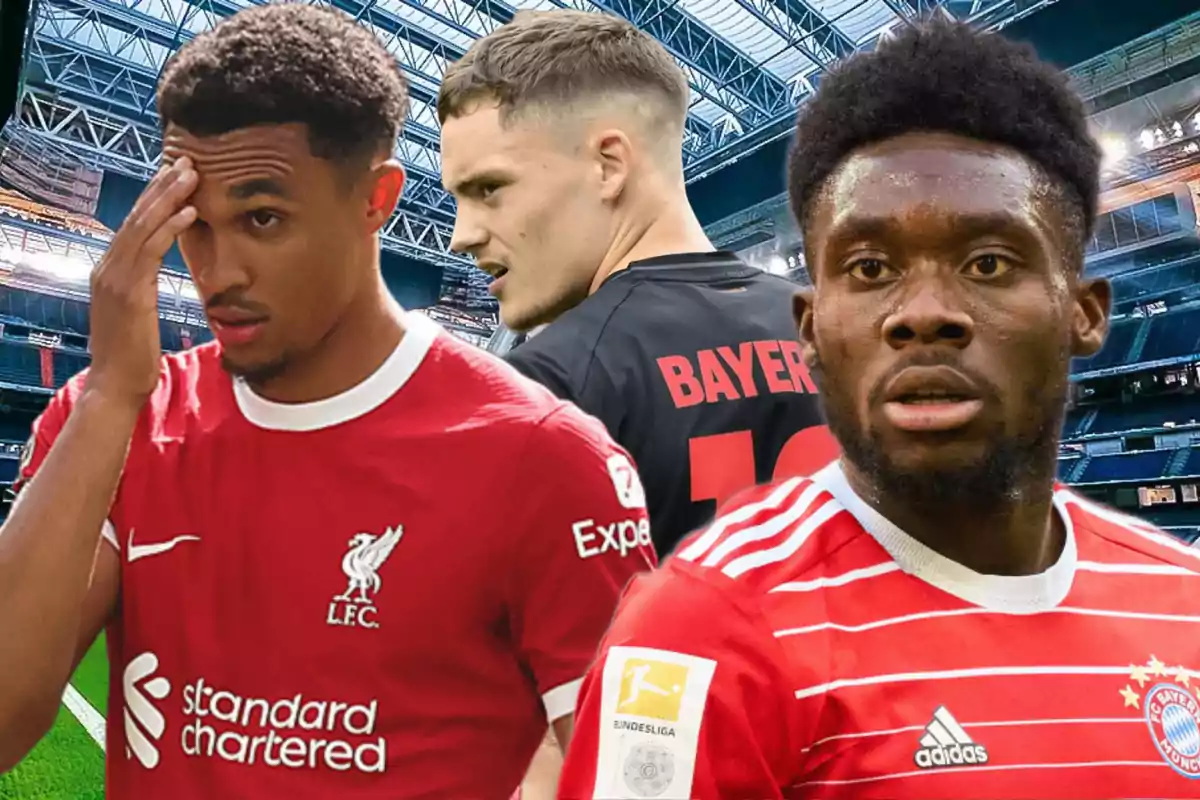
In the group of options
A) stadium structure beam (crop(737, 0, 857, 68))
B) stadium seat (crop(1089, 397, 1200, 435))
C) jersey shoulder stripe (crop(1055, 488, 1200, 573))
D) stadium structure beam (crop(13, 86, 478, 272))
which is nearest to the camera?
jersey shoulder stripe (crop(1055, 488, 1200, 573))

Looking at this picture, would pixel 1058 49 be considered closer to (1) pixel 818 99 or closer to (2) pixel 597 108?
(2) pixel 597 108

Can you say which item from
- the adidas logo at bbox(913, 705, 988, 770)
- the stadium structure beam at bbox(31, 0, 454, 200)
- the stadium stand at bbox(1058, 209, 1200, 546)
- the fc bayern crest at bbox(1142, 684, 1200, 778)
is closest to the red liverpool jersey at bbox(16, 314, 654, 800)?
the adidas logo at bbox(913, 705, 988, 770)

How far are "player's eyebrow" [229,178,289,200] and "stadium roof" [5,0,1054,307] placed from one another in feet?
8.20

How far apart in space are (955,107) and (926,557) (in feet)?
1.14

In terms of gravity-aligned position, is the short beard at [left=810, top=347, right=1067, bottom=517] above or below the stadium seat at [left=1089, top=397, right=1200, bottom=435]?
below

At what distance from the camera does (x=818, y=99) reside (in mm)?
823

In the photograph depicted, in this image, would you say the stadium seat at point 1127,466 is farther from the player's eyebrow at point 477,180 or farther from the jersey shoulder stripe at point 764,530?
the jersey shoulder stripe at point 764,530

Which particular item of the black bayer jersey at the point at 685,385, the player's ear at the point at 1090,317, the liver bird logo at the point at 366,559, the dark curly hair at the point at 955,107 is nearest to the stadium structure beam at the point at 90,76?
the black bayer jersey at the point at 685,385

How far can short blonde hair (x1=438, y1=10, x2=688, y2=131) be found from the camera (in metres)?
1.21

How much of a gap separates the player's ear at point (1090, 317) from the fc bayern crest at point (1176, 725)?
0.87ft

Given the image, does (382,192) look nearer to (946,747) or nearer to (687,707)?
(687,707)

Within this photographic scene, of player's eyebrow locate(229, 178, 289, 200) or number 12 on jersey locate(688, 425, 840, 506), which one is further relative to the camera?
number 12 on jersey locate(688, 425, 840, 506)

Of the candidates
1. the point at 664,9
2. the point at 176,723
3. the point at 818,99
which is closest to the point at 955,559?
the point at 818,99

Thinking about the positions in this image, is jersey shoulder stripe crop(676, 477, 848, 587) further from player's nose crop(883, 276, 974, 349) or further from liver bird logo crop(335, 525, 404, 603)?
liver bird logo crop(335, 525, 404, 603)
